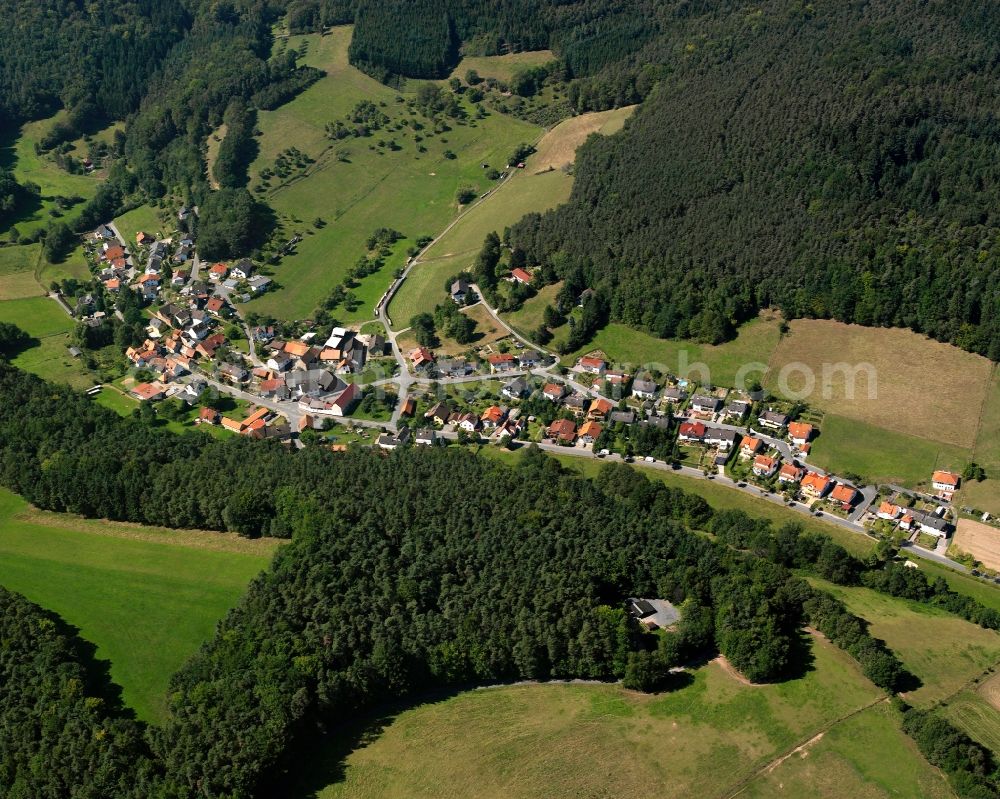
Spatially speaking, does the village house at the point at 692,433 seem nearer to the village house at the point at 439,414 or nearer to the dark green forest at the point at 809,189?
the dark green forest at the point at 809,189

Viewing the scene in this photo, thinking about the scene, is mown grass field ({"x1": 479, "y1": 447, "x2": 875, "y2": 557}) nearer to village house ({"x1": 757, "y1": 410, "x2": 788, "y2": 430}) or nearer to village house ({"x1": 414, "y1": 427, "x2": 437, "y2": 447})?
village house ({"x1": 414, "y1": 427, "x2": 437, "y2": 447})


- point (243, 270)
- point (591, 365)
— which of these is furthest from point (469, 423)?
point (243, 270)

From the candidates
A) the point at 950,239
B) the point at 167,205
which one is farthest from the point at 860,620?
the point at 167,205

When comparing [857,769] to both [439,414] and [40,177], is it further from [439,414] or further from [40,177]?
[40,177]

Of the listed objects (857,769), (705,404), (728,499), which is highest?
(705,404)

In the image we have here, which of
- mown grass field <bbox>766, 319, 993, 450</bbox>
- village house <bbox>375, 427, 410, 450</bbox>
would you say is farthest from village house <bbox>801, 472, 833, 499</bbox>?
village house <bbox>375, 427, 410, 450</bbox>

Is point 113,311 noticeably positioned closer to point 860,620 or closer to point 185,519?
point 185,519
